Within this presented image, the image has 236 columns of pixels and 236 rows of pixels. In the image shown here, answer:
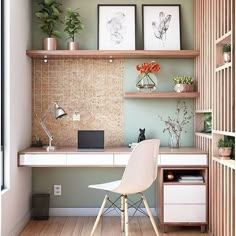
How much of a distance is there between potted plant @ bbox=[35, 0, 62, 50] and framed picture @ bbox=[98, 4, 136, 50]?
0.49m

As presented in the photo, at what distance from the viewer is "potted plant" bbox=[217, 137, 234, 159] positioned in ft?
12.0

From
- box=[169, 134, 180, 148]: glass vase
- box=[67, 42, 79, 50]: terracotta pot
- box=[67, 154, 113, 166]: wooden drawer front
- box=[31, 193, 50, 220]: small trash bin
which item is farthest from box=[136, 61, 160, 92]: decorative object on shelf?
box=[31, 193, 50, 220]: small trash bin

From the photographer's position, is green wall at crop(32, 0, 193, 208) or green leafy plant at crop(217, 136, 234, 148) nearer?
green leafy plant at crop(217, 136, 234, 148)

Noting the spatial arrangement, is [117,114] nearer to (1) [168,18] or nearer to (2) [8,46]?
(1) [168,18]

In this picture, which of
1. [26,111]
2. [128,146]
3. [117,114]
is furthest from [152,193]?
[26,111]

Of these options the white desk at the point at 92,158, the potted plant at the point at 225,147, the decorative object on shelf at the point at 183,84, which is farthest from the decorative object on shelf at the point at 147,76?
the potted plant at the point at 225,147

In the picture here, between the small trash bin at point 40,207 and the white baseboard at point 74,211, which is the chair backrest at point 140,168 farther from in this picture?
the small trash bin at point 40,207

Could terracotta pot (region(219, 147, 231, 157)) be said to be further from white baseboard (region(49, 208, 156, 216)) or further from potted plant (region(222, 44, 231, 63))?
white baseboard (region(49, 208, 156, 216))

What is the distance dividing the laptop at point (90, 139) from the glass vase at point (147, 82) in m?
0.68

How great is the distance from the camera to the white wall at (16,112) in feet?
12.6

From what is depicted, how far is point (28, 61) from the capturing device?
469 cm

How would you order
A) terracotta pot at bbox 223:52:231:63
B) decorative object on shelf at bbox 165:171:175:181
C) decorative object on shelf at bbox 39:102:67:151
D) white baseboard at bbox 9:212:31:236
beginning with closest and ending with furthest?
terracotta pot at bbox 223:52:231:63, white baseboard at bbox 9:212:31:236, decorative object on shelf at bbox 165:171:175:181, decorative object on shelf at bbox 39:102:67:151

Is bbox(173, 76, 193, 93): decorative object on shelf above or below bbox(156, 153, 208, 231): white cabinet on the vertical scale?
above

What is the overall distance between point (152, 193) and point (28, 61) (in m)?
2.08
